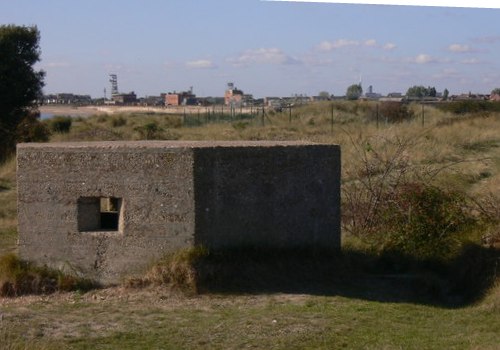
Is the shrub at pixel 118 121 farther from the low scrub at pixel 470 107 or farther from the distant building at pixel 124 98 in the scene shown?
the distant building at pixel 124 98

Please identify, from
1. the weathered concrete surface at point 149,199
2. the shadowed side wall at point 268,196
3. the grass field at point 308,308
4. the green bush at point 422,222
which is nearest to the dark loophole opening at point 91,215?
the weathered concrete surface at point 149,199

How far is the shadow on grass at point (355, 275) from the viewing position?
9.91 meters

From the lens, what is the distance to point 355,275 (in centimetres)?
1121

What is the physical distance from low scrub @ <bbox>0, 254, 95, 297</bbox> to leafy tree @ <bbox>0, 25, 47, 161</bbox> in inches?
844

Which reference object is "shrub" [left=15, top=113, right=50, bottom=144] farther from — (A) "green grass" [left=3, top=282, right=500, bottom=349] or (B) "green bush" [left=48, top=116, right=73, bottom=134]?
(A) "green grass" [left=3, top=282, right=500, bottom=349]

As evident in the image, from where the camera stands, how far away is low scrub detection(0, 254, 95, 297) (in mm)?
10039

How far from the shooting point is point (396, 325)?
8.61 m

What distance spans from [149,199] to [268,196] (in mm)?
1477

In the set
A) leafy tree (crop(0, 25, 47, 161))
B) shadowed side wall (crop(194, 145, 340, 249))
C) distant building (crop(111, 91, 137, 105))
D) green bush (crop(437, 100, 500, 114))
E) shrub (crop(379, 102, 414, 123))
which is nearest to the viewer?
shadowed side wall (crop(194, 145, 340, 249))

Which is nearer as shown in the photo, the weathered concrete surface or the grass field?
the grass field

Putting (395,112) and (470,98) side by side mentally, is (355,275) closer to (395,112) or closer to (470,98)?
(395,112)

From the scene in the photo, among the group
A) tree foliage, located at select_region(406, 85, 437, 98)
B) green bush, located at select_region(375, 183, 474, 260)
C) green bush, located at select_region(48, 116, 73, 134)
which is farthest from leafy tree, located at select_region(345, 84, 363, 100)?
green bush, located at select_region(375, 183, 474, 260)

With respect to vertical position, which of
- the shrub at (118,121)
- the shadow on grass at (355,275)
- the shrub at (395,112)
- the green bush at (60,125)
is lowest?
the shadow on grass at (355,275)

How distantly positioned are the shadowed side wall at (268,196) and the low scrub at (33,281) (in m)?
1.54
